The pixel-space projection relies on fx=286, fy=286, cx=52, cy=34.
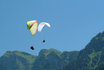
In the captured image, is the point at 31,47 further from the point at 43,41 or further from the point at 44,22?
the point at 44,22

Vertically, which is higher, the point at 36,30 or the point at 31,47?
the point at 36,30

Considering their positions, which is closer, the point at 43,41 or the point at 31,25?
the point at 43,41

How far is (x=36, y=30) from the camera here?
6850 centimetres

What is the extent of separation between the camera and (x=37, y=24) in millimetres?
69938

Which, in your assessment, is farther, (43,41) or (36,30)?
(36,30)

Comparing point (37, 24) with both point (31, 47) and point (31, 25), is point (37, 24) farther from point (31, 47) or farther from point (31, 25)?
point (31, 47)

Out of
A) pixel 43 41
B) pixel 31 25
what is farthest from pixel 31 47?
pixel 31 25

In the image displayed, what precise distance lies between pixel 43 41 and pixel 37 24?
7.63 meters

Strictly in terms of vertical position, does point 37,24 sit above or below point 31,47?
above

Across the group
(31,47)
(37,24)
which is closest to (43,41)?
(31,47)

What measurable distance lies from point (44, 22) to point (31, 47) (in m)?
10.6

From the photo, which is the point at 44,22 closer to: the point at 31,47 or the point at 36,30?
the point at 36,30

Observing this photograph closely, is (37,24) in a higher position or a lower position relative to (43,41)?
higher

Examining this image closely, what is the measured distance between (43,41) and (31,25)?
7909 millimetres
